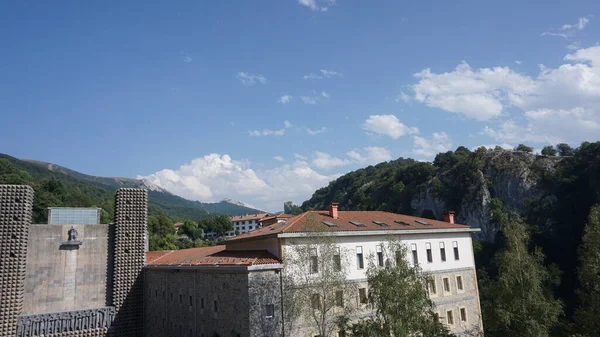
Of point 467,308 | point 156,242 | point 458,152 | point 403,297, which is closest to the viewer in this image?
point 403,297

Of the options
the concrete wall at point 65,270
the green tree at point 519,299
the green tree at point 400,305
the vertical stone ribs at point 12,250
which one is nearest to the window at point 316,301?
Answer: the green tree at point 400,305

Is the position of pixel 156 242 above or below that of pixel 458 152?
below

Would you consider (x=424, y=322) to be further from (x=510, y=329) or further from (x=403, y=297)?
(x=510, y=329)

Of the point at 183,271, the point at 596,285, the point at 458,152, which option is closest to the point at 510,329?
the point at 596,285

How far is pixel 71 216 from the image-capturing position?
37.1 m

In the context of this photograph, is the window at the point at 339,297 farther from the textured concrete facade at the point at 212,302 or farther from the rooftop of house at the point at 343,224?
the rooftop of house at the point at 343,224

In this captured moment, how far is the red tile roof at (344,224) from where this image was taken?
25.2 metres

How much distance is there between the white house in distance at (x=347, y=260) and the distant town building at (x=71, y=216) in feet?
25.0

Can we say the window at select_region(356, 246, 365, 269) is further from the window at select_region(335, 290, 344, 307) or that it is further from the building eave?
the window at select_region(335, 290, 344, 307)

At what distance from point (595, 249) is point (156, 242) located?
76148 mm

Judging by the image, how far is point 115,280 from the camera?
35.3 metres

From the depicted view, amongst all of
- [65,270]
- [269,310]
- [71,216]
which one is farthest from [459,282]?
[71,216]

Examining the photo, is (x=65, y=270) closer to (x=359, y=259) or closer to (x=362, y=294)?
(x=359, y=259)

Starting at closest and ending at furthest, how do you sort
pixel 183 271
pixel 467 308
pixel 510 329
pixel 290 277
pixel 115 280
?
1. pixel 290 277
2. pixel 510 329
3. pixel 183 271
4. pixel 467 308
5. pixel 115 280
